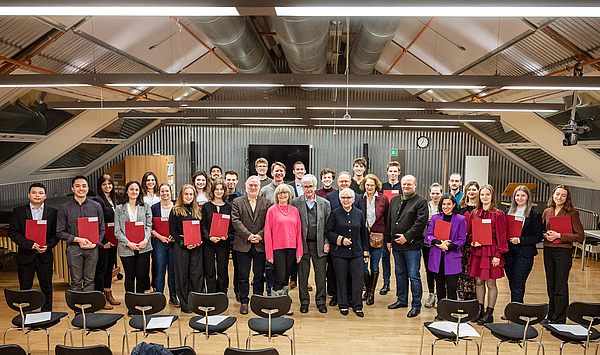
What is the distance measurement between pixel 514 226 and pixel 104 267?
5.50 meters

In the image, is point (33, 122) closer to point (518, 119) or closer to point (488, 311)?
point (488, 311)

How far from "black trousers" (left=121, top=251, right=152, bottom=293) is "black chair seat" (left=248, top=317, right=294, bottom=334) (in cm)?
214

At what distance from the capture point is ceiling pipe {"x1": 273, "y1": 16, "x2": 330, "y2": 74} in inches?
162

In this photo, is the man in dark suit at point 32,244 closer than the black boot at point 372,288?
Yes

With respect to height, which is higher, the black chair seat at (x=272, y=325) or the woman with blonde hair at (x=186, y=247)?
the woman with blonde hair at (x=186, y=247)

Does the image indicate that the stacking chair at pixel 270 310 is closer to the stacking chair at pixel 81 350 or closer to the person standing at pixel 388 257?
the stacking chair at pixel 81 350

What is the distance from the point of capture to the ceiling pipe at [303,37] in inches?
162

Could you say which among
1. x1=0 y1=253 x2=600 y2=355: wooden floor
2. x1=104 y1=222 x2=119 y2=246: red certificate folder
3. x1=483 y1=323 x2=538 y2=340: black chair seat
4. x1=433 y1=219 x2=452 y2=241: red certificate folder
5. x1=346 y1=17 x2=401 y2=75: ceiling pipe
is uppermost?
x1=346 y1=17 x2=401 y2=75: ceiling pipe

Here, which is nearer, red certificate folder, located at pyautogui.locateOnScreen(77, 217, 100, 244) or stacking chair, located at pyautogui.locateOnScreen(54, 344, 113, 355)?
stacking chair, located at pyautogui.locateOnScreen(54, 344, 113, 355)

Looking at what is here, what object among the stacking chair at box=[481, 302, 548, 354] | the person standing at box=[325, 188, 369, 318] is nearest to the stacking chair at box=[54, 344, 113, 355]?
the person standing at box=[325, 188, 369, 318]

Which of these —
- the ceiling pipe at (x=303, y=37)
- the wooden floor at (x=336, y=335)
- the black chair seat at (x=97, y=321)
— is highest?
the ceiling pipe at (x=303, y=37)

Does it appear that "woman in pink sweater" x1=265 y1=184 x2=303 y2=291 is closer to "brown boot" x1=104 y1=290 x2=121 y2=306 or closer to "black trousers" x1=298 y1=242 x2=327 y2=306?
"black trousers" x1=298 y1=242 x2=327 y2=306

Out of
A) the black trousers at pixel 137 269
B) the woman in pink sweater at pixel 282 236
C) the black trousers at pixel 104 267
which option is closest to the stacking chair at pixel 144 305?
the black trousers at pixel 137 269

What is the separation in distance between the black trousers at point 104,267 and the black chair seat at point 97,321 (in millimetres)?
1632
